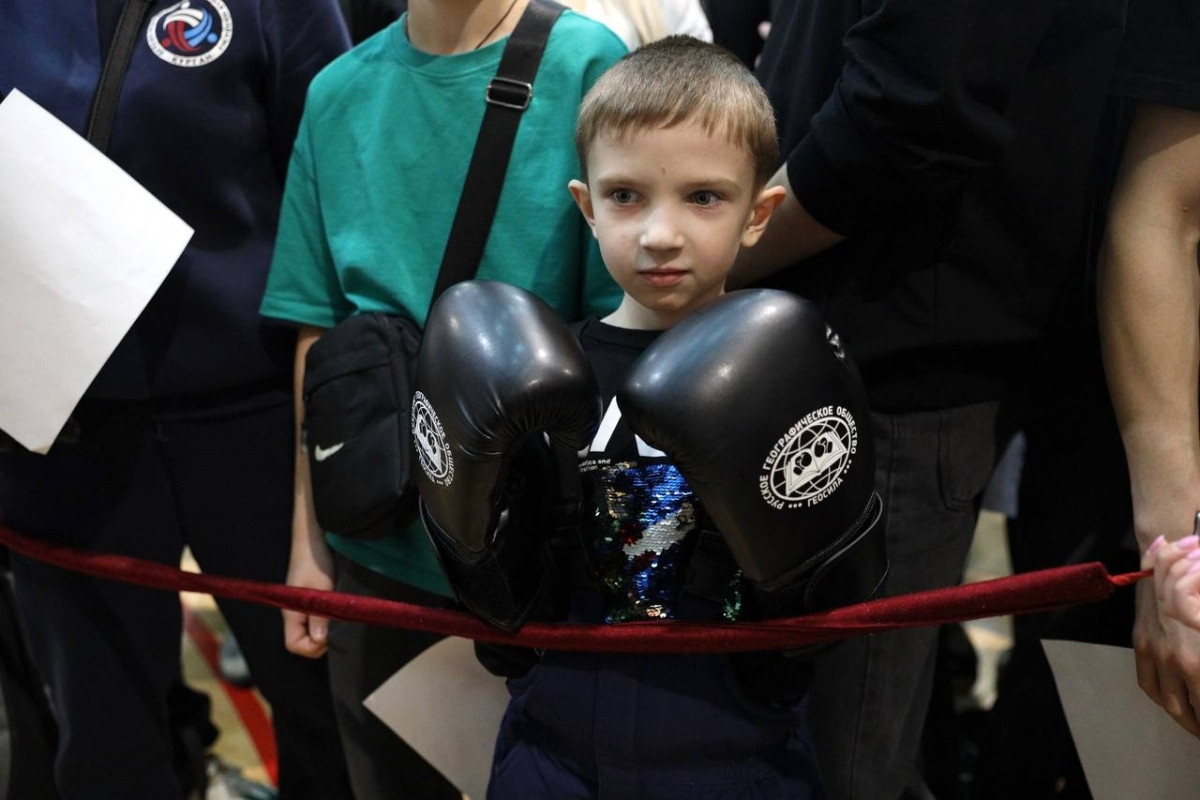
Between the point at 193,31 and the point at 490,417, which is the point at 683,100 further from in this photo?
the point at 193,31

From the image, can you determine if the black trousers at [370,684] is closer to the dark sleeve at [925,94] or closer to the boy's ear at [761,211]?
the boy's ear at [761,211]

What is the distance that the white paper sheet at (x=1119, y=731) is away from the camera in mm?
1105

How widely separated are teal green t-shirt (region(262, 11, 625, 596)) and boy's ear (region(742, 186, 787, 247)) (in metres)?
0.17

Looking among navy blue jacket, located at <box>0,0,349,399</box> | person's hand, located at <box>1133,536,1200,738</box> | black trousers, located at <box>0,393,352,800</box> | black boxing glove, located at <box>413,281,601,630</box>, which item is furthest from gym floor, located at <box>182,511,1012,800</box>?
black boxing glove, located at <box>413,281,601,630</box>

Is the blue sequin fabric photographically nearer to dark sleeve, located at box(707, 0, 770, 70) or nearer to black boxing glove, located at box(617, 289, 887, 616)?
black boxing glove, located at box(617, 289, 887, 616)

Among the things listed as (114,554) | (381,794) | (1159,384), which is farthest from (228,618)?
(1159,384)

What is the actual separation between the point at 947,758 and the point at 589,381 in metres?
1.13

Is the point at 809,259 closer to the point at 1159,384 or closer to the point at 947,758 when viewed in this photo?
the point at 1159,384

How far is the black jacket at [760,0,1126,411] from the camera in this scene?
96 cm

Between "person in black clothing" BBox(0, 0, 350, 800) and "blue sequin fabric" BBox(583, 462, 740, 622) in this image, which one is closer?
"blue sequin fabric" BBox(583, 462, 740, 622)

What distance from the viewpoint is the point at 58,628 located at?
1468 millimetres

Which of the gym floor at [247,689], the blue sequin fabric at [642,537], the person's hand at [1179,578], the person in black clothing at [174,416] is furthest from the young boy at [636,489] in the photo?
the gym floor at [247,689]

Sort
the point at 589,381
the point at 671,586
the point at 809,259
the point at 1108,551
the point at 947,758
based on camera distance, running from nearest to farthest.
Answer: the point at 589,381, the point at 671,586, the point at 809,259, the point at 1108,551, the point at 947,758

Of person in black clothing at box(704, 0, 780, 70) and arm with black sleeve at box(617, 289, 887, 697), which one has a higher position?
person in black clothing at box(704, 0, 780, 70)
